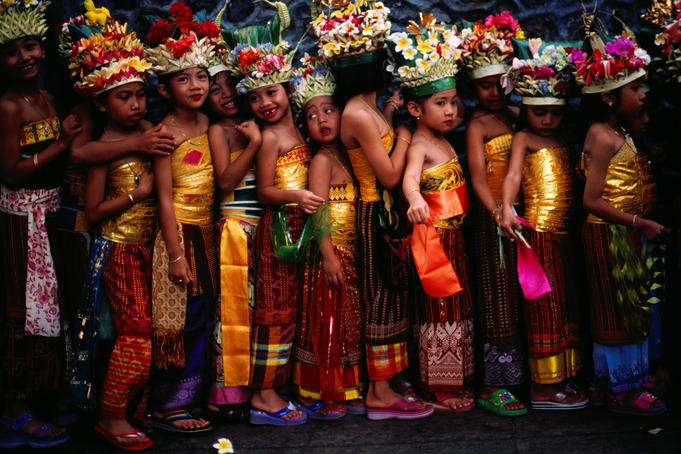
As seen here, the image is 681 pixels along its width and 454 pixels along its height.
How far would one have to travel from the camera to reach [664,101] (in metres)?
4.80

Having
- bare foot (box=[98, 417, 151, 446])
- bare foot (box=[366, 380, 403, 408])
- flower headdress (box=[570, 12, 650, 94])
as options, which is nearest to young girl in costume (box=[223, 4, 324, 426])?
bare foot (box=[366, 380, 403, 408])

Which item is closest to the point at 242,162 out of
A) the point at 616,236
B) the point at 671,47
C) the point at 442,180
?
the point at 442,180

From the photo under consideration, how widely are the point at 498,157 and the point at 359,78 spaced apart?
1.06m

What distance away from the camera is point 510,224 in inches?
158

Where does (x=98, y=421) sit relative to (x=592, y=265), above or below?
below

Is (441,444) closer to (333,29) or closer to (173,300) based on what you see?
(173,300)

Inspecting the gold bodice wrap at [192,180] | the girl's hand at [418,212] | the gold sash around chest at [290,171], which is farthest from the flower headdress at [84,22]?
the girl's hand at [418,212]

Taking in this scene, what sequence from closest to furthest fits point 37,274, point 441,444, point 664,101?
1. point 441,444
2. point 37,274
3. point 664,101

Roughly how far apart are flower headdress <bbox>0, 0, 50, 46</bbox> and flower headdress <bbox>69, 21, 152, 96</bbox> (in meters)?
0.34

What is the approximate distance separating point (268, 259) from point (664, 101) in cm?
311

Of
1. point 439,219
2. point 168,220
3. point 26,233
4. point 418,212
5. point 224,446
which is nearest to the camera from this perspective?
point 418,212

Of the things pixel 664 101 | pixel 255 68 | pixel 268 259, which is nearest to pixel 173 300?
pixel 268 259

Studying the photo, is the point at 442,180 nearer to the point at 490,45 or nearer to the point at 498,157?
the point at 498,157

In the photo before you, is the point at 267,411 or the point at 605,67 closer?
the point at 605,67
